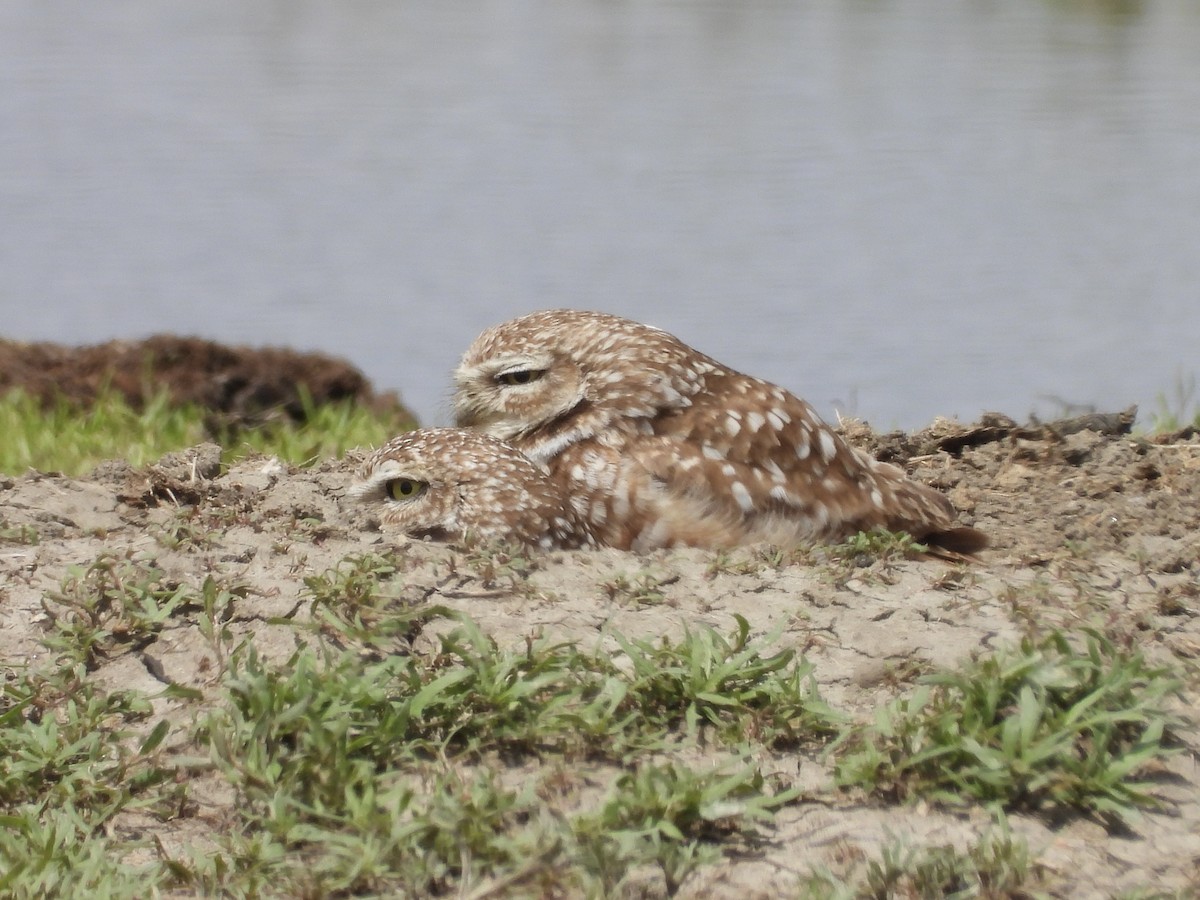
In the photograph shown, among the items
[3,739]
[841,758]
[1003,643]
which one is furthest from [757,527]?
[3,739]

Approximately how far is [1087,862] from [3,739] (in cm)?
246

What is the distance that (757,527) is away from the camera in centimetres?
466

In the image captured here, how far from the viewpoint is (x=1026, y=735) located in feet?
11.2

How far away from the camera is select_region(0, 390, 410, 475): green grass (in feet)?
21.5

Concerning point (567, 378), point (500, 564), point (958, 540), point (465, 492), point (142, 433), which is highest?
Result: point (567, 378)

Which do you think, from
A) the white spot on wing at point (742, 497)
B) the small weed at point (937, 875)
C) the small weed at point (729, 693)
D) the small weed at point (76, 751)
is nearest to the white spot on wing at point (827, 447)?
the white spot on wing at point (742, 497)

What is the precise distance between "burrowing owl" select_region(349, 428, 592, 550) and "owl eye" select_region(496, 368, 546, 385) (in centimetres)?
26

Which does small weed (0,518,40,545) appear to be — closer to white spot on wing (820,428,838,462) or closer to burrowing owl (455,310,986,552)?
burrowing owl (455,310,986,552)

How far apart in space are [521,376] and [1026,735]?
2.13 meters

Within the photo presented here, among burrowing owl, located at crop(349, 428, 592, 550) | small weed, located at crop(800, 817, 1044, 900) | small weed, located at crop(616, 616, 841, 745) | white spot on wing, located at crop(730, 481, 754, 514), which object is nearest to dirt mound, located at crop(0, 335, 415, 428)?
burrowing owl, located at crop(349, 428, 592, 550)

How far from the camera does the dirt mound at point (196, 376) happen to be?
26.1 feet

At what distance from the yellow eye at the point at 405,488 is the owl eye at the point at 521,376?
48cm

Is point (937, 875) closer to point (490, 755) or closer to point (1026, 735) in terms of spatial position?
point (1026, 735)

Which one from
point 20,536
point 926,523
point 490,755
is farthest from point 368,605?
point 926,523
